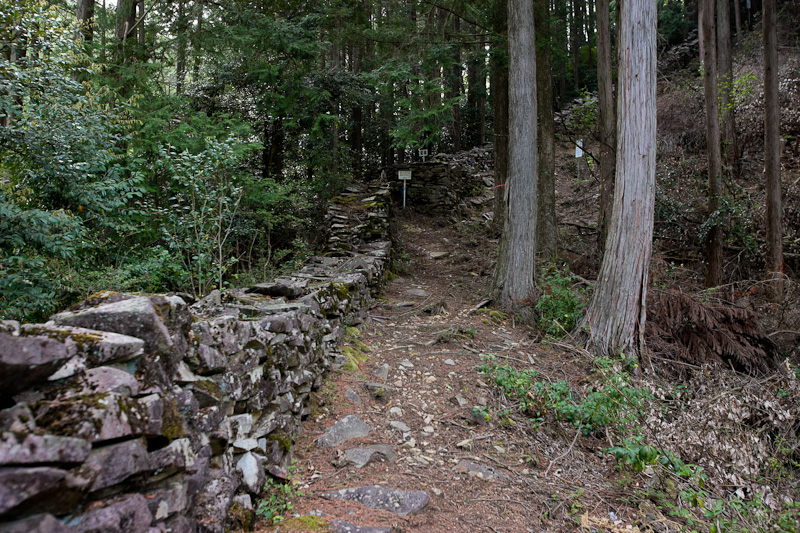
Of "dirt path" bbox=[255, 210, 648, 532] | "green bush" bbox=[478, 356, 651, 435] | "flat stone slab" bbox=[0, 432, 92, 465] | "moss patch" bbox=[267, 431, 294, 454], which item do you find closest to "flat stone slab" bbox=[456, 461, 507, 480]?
"dirt path" bbox=[255, 210, 648, 532]

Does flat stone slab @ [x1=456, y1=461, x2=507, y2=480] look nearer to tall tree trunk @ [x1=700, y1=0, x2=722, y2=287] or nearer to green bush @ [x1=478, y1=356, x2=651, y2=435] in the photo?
green bush @ [x1=478, y1=356, x2=651, y2=435]

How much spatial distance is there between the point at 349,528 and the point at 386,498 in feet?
1.56

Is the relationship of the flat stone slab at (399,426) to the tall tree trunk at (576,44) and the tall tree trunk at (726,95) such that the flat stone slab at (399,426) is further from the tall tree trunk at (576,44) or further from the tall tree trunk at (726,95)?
the tall tree trunk at (576,44)

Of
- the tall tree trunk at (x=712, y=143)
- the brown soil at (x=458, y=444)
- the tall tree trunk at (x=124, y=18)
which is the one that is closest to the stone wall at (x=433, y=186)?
the tall tree trunk at (x=712, y=143)

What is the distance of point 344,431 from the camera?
387 centimetres

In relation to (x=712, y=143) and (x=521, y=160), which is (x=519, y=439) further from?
(x=712, y=143)

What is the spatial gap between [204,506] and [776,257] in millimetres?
10180

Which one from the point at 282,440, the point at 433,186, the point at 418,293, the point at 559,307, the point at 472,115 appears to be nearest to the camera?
the point at 282,440

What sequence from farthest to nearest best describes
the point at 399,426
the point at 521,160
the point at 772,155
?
the point at 772,155 < the point at 521,160 < the point at 399,426

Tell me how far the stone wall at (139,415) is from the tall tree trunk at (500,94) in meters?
7.80

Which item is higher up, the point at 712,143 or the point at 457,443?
the point at 712,143

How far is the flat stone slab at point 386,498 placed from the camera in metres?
2.92

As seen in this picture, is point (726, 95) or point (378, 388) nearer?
point (378, 388)

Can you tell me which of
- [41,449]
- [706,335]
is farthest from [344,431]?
[706,335]
